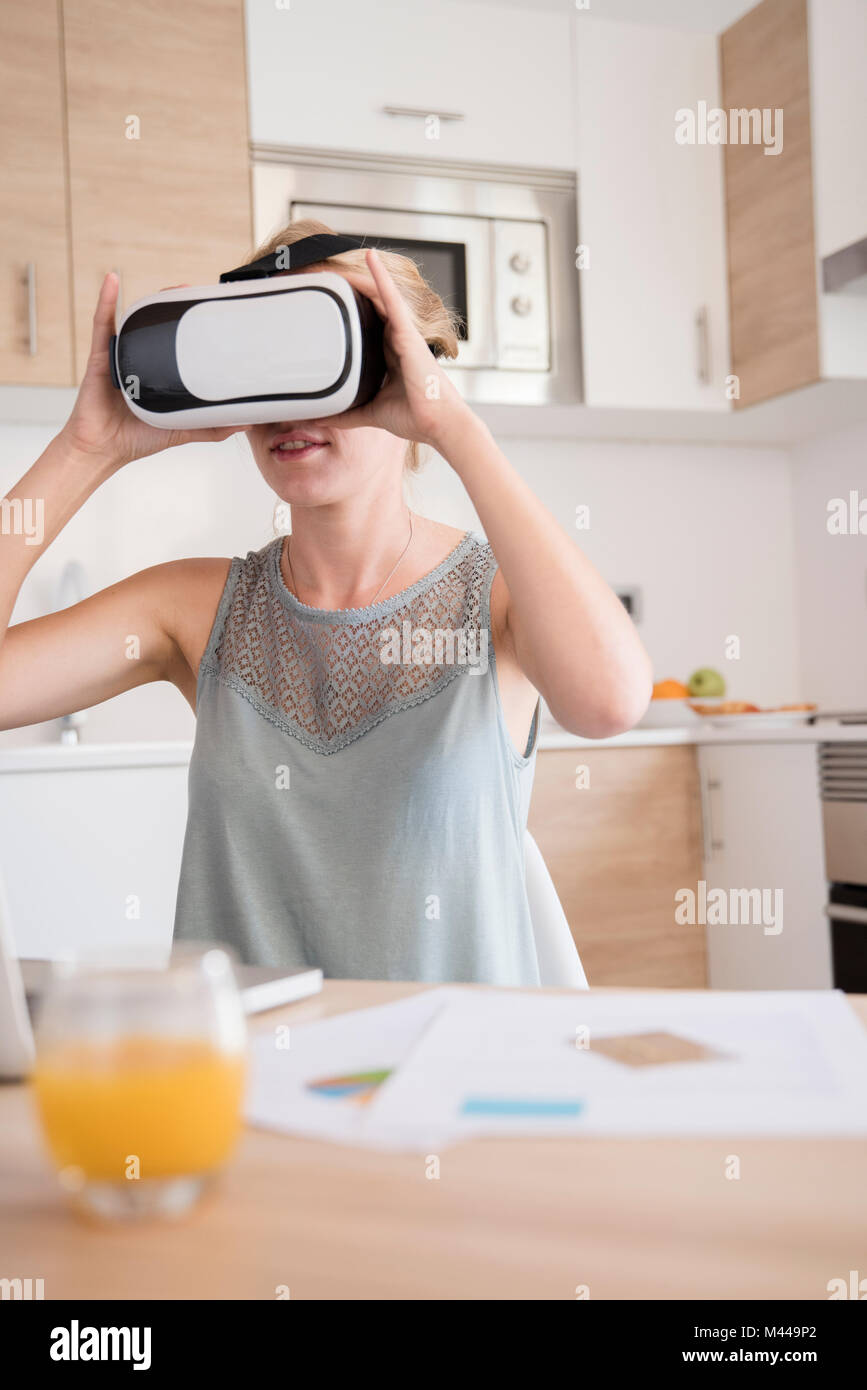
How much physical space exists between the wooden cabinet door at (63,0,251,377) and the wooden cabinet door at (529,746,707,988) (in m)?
1.21

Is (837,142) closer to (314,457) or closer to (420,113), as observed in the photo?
(420,113)

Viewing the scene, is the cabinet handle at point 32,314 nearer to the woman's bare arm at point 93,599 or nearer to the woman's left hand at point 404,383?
the woman's bare arm at point 93,599

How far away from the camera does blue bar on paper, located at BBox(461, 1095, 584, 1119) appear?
488mm

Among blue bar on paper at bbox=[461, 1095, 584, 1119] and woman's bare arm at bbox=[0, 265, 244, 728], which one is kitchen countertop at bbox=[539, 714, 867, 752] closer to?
woman's bare arm at bbox=[0, 265, 244, 728]

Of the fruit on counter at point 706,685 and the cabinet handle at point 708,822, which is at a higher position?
the fruit on counter at point 706,685

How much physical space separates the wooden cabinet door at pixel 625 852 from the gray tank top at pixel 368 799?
4.24ft

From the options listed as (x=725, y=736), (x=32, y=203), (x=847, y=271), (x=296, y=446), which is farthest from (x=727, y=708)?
(x=296, y=446)

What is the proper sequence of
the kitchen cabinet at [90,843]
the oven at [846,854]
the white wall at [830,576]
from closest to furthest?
the kitchen cabinet at [90,843] < the oven at [846,854] < the white wall at [830,576]

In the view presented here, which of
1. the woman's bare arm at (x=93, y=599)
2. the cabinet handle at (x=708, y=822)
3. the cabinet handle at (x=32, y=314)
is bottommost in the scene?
the cabinet handle at (x=708, y=822)

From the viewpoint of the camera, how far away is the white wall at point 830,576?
9.69 ft

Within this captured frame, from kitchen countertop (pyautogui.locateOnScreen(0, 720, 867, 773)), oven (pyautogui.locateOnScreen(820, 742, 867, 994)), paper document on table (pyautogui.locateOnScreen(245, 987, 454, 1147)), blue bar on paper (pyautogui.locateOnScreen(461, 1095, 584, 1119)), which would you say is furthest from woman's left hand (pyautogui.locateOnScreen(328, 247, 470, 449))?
oven (pyautogui.locateOnScreen(820, 742, 867, 994))

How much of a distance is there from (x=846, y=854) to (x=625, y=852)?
17.3 inches

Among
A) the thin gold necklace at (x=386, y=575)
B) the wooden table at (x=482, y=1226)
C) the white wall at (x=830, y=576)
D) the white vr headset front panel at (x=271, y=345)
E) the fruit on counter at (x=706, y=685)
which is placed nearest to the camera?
the wooden table at (x=482, y=1226)

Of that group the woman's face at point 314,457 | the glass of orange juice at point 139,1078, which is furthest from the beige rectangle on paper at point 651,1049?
the woman's face at point 314,457
